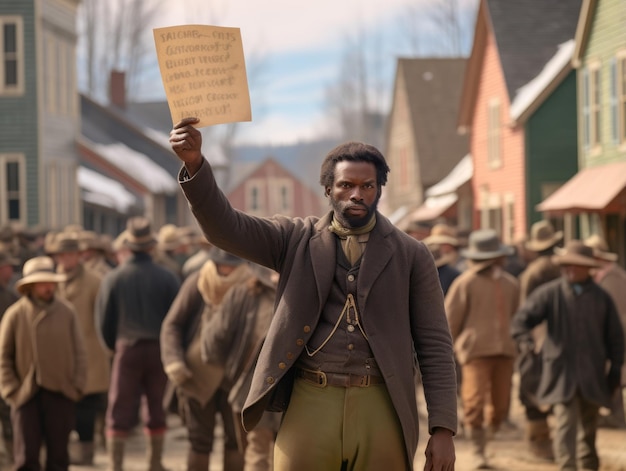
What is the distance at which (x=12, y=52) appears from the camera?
32531 mm

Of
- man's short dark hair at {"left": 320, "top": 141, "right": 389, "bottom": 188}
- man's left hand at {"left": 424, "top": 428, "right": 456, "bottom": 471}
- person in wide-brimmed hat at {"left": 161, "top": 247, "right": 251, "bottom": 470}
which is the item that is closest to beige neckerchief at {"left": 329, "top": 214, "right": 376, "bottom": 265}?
man's short dark hair at {"left": 320, "top": 141, "right": 389, "bottom": 188}

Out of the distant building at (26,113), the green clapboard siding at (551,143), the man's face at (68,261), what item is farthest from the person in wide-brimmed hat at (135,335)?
the distant building at (26,113)

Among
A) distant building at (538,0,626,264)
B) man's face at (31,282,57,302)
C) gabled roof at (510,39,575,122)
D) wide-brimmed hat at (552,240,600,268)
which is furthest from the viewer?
gabled roof at (510,39,575,122)

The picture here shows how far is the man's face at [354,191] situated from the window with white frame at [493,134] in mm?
28483

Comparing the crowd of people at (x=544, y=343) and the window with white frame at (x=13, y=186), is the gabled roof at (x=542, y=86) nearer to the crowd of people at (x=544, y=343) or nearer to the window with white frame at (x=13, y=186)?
the window with white frame at (x=13, y=186)

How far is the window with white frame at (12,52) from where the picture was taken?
107 feet

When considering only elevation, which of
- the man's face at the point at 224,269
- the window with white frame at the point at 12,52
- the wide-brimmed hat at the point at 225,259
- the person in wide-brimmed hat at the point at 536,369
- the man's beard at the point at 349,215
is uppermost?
the window with white frame at the point at 12,52

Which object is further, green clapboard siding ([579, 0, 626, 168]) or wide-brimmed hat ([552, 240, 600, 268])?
green clapboard siding ([579, 0, 626, 168])

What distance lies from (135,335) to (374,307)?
649cm

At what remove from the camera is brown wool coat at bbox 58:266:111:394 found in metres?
13.0

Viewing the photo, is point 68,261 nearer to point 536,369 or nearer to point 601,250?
point 536,369

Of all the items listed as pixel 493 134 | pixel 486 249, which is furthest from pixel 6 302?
pixel 493 134

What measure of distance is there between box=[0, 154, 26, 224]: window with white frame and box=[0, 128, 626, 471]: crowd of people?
53.0ft

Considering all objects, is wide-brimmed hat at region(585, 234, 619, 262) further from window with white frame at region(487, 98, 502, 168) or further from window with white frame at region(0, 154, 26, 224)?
window with white frame at region(0, 154, 26, 224)
